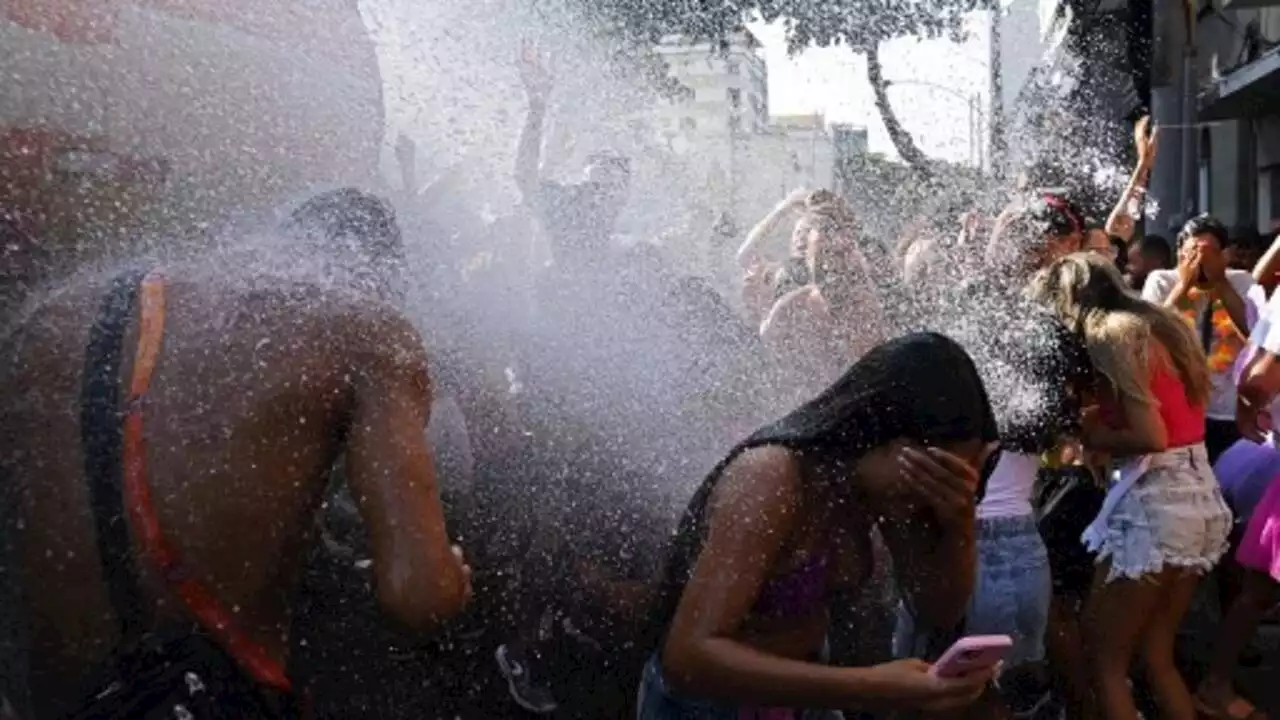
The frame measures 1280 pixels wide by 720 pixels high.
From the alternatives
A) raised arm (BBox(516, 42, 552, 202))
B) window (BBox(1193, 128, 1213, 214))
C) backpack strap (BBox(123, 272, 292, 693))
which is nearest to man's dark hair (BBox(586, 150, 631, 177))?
raised arm (BBox(516, 42, 552, 202))

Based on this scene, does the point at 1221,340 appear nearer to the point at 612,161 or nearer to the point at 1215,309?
the point at 1215,309

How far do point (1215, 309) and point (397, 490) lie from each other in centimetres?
525

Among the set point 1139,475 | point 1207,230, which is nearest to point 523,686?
point 1139,475

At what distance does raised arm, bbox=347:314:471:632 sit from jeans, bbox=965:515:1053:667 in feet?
7.05

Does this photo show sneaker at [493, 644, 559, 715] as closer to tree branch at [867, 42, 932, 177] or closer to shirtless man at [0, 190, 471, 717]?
shirtless man at [0, 190, 471, 717]

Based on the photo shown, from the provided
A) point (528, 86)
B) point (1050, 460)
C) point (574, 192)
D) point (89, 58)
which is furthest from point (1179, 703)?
point (89, 58)

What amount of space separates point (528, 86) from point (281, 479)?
350 centimetres

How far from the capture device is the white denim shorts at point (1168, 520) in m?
4.48

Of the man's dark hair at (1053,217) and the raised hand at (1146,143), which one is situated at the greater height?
the raised hand at (1146,143)

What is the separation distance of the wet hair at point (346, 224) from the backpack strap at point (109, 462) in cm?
42

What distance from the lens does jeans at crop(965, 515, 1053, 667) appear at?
414 centimetres

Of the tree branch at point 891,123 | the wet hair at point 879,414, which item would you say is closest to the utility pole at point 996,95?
the tree branch at point 891,123

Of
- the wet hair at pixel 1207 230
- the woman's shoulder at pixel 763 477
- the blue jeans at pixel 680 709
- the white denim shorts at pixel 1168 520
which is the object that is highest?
the wet hair at pixel 1207 230

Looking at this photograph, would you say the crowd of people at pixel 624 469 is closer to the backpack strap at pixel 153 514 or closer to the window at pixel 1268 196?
the backpack strap at pixel 153 514
